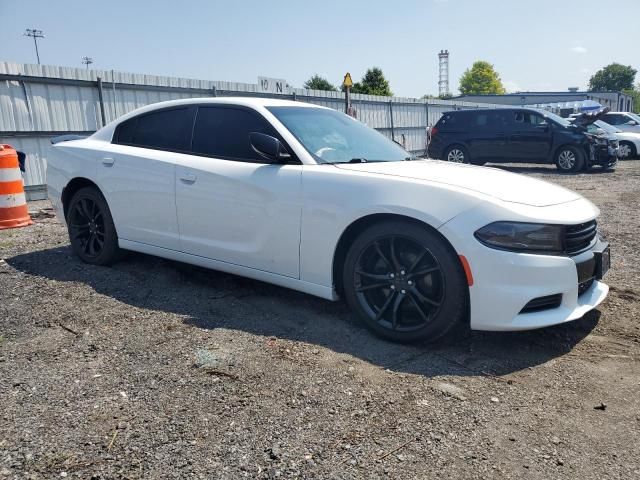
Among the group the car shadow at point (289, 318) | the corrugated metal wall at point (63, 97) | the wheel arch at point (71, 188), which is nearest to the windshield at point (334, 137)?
the car shadow at point (289, 318)

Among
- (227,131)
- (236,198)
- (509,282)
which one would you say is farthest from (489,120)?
(509,282)

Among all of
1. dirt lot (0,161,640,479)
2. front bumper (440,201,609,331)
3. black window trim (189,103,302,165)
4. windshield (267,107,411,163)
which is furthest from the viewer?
windshield (267,107,411,163)

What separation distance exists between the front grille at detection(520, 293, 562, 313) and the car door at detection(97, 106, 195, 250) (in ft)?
9.13

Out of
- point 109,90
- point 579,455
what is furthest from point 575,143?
point 579,455

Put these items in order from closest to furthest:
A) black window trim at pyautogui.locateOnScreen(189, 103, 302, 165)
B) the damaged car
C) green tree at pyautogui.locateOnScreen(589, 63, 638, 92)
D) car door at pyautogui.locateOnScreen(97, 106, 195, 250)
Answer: black window trim at pyautogui.locateOnScreen(189, 103, 302, 165) < car door at pyautogui.locateOnScreen(97, 106, 195, 250) < the damaged car < green tree at pyautogui.locateOnScreen(589, 63, 638, 92)

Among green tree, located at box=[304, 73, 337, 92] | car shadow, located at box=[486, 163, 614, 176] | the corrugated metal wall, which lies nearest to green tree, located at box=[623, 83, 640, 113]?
green tree, located at box=[304, 73, 337, 92]

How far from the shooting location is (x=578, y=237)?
3355 mm

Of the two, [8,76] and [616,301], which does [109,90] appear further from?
[616,301]

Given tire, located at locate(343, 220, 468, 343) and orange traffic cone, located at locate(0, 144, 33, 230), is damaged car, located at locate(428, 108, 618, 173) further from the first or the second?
tire, located at locate(343, 220, 468, 343)

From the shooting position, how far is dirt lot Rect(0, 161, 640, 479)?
2.32 metres

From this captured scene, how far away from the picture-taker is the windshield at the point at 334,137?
407cm

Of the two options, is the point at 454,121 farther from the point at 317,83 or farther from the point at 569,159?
the point at 317,83

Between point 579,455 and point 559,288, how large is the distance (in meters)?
1.10

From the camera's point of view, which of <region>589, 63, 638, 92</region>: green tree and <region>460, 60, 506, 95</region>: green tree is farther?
<region>589, 63, 638, 92</region>: green tree
